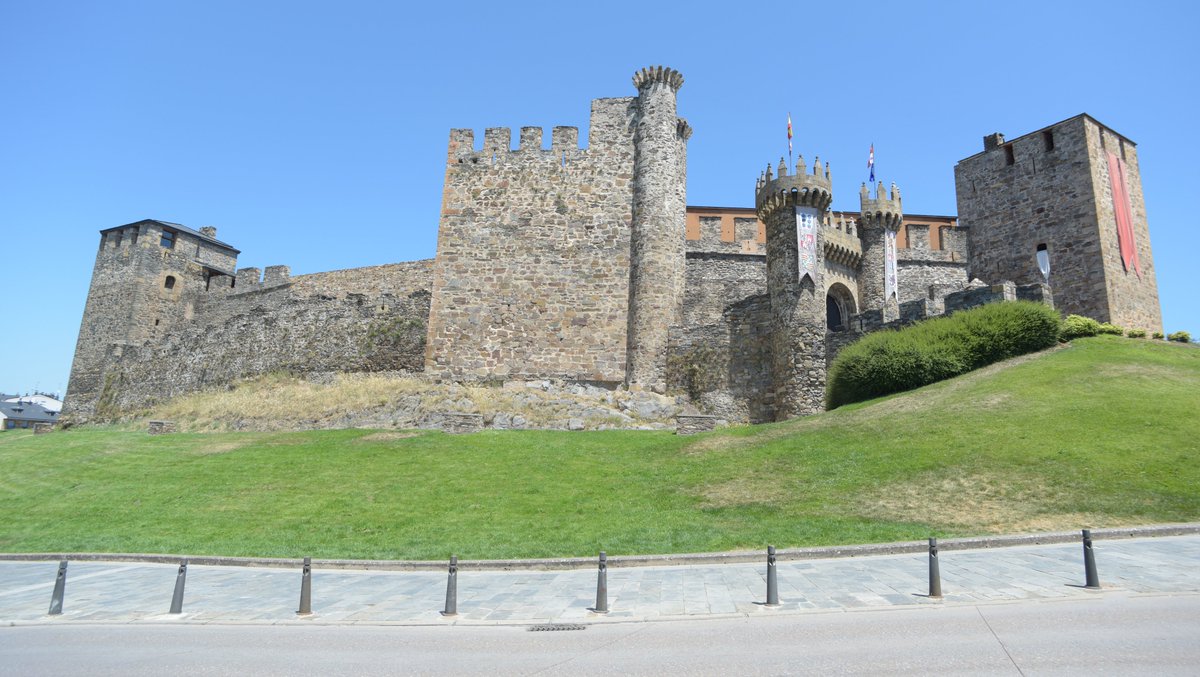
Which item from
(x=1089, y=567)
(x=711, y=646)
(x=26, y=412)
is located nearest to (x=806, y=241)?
(x=1089, y=567)

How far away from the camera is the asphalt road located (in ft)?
22.2

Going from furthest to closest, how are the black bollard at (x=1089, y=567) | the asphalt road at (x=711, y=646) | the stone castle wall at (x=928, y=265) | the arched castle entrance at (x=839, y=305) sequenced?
the stone castle wall at (x=928, y=265), the arched castle entrance at (x=839, y=305), the black bollard at (x=1089, y=567), the asphalt road at (x=711, y=646)

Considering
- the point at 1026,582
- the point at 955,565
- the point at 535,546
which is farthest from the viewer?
the point at 535,546

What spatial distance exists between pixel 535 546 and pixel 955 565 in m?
7.06

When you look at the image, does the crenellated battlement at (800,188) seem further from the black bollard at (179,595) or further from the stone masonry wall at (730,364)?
the black bollard at (179,595)

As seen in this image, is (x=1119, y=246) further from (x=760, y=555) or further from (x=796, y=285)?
(x=760, y=555)

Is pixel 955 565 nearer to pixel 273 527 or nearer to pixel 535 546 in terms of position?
pixel 535 546

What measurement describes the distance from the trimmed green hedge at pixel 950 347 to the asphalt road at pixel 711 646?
15223 mm

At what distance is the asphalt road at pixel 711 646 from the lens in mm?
6777

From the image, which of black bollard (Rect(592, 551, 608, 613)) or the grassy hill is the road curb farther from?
black bollard (Rect(592, 551, 608, 613))

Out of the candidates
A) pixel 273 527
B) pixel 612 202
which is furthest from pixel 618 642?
pixel 612 202

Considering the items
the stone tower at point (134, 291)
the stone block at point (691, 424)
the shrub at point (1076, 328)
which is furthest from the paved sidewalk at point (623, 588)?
the stone tower at point (134, 291)

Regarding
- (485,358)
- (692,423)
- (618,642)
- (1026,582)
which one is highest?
(485,358)

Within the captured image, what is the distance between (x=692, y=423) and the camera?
23500 millimetres
